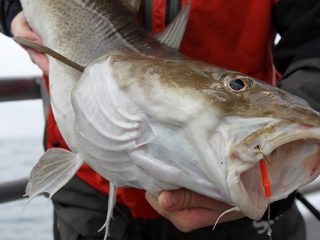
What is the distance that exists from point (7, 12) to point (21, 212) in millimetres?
1839

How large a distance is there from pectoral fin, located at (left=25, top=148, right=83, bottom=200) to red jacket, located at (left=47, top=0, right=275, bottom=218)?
34 cm

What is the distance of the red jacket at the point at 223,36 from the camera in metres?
1.73

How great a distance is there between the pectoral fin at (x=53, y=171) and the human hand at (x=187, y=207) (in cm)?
23

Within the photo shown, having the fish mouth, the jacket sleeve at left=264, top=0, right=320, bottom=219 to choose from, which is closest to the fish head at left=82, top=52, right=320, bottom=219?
the fish mouth

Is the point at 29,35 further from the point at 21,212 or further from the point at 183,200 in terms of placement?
the point at 21,212

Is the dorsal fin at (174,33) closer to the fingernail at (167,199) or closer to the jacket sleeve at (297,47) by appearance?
the jacket sleeve at (297,47)

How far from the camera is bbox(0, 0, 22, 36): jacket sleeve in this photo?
206 centimetres

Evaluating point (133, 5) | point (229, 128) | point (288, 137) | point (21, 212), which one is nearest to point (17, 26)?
point (133, 5)

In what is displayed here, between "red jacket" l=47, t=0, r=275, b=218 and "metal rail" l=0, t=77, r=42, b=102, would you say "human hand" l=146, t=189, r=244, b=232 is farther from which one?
"metal rail" l=0, t=77, r=42, b=102

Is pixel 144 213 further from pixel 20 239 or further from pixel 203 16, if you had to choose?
pixel 20 239

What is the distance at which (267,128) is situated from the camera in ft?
3.30

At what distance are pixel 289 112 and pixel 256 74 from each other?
0.81 meters

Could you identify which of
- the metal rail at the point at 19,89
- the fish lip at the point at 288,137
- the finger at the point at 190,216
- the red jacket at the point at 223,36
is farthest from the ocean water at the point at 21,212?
the fish lip at the point at 288,137

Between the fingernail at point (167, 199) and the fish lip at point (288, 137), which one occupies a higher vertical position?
the fish lip at point (288, 137)
